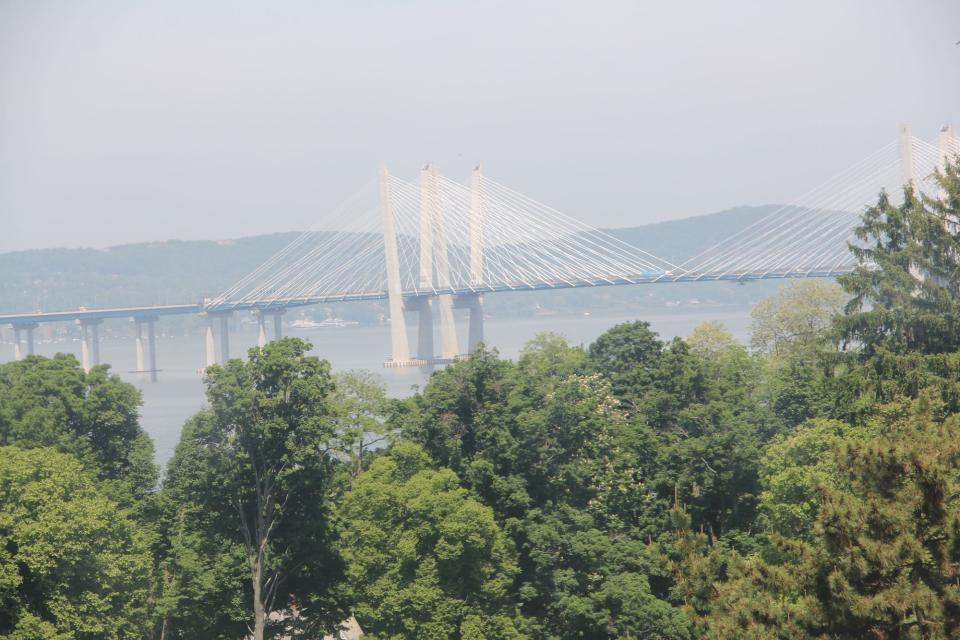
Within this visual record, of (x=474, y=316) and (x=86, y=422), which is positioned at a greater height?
(x=474, y=316)

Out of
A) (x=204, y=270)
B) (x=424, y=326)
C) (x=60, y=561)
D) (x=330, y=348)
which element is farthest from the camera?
(x=204, y=270)

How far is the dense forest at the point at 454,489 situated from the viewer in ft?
45.8

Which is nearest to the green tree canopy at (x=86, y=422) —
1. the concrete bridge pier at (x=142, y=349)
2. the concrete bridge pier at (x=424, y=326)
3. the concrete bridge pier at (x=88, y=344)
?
the concrete bridge pier at (x=424, y=326)

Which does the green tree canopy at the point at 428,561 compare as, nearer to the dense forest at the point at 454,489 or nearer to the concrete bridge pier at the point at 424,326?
the dense forest at the point at 454,489

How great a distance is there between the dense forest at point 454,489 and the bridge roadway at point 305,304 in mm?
30111

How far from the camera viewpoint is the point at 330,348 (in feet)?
274

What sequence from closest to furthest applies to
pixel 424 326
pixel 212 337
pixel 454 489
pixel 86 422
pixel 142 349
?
pixel 454 489 → pixel 86 422 → pixel 424 326 → pixel 212 337 → pixel 142 349

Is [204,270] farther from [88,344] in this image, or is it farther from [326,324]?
[88,344]

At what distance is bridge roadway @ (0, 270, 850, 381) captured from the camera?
56156 millimetres

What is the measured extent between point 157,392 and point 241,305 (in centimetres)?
966

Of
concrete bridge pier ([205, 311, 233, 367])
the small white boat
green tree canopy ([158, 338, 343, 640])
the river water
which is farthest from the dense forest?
→ the small white boat

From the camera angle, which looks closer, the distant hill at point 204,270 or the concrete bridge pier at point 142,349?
the concrete bridge pier at point 142,349

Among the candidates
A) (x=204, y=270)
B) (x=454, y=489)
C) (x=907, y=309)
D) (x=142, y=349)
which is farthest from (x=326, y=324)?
(x=454, y=489)

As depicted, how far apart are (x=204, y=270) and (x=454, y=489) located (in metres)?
116
